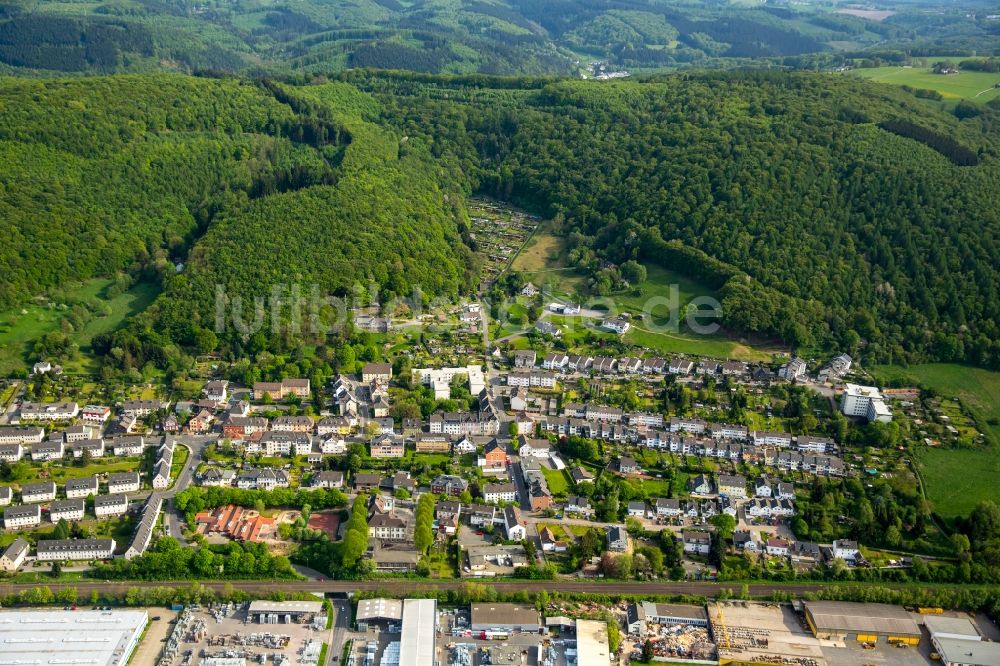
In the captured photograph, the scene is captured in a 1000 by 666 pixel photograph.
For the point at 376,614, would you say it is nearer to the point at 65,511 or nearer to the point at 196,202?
the point at 65,511

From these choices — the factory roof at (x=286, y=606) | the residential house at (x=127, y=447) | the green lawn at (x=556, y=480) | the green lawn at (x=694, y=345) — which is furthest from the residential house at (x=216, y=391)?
the green lawn at (x=694, y=345)

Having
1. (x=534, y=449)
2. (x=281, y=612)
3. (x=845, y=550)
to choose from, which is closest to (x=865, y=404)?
(x=845, y=550)

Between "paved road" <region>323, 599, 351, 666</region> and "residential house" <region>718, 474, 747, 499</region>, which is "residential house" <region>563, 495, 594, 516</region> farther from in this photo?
"paved road" <region>323, 599, 351, 666</region>

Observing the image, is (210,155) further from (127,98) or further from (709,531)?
(709,531)

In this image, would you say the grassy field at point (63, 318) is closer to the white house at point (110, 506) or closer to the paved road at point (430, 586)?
the white house at point (110, 506)

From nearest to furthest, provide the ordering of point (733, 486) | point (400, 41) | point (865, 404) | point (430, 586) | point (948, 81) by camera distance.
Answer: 1. point (430, 586)
2. point (733, 486)
3. point (865, 404)
4. point (948, 81)
5. point (400, 41)

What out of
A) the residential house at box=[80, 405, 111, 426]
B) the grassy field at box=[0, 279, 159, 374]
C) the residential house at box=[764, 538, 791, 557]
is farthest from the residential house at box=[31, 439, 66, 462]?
the residential house at box=[764, 538, 791, 557]
